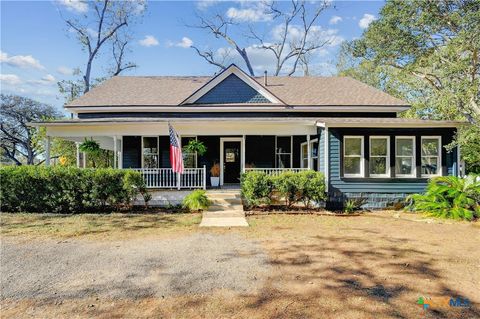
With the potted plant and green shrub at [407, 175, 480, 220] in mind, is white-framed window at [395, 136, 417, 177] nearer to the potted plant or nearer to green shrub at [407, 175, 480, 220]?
green shrub at [407, 175, 480, 220]

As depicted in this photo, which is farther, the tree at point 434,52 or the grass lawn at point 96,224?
the tree at point 434,52

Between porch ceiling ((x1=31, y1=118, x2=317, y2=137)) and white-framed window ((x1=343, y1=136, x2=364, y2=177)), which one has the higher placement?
porch ceiling ((x1=31, y1=118, x2=317, y2=137))

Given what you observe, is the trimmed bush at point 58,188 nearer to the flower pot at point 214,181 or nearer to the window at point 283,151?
the flower pot at point 214,181

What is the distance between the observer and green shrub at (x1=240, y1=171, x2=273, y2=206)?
33.0 ft

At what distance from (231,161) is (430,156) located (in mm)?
8210

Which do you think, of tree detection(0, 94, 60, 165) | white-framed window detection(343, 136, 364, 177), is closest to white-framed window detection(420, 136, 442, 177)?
white-framed window detection(343, 136, 364, 177)

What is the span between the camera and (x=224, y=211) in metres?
9.82

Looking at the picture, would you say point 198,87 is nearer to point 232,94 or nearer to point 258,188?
point 232,94

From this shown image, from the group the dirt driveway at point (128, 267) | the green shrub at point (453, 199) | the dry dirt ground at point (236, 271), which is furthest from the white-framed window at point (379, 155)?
the dirt driveway at point (128, 267)

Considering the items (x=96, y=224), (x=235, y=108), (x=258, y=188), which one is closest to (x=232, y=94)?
(x=235, y=108)

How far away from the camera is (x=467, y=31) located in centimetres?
1184

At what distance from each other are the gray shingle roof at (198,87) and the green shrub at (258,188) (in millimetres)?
6062

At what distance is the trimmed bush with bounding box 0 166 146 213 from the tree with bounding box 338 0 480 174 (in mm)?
11461

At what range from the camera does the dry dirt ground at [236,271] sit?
3.47 m
